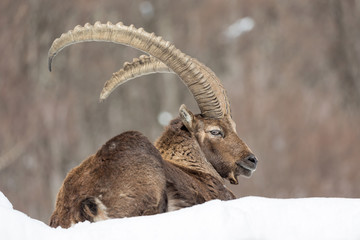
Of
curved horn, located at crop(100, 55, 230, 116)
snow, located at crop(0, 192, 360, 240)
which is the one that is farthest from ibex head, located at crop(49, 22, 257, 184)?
snow, located at crop(0, 192, 360, 240)

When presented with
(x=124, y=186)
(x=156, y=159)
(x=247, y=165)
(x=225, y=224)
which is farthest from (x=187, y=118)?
(x=225, y=224)

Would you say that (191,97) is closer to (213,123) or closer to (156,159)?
(213,123)

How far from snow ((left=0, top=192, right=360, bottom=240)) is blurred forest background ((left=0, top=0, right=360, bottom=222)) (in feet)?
39.2

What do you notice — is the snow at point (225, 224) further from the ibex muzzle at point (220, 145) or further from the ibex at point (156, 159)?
the ibex muzzle at point (220, 145)

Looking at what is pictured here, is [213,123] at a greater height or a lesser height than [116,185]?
greater

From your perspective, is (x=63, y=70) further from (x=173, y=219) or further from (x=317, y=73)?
(x=173, y=219)

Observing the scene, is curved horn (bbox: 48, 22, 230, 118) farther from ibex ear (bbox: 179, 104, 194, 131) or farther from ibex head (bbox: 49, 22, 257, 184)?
ibex ear (bbox: 179, 104, 194, 131)

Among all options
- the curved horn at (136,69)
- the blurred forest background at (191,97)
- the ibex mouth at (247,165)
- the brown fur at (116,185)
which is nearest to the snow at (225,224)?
the brown fur at (116,185)

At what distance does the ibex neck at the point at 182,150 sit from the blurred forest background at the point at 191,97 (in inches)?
365

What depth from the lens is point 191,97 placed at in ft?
54.6

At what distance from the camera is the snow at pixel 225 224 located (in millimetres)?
3193

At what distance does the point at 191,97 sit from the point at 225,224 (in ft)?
44.1

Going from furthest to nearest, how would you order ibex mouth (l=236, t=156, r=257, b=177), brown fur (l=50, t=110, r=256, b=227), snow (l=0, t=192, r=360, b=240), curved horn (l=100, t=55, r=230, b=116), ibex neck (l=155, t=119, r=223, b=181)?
1. curved horn (l=100, t=55, r=230, b=116)
2. ibex mouth (l=236, t=156, r=257, b=177)
3. ibex neck (l=155, t=119, r=223, b=181)
4. brown fur (l=50, t=110, r=256, b=227)
5. snow (l=0, t=192, r=360, b=240)

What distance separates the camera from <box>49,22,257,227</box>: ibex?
15.1ft
